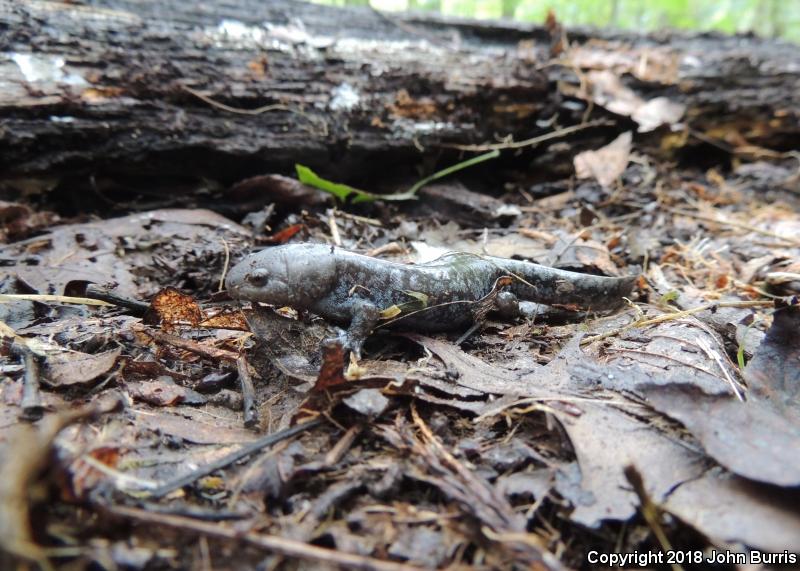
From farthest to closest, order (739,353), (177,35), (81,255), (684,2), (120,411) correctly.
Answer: (684,2) < (177,35) < (81,255) < (739,353) < (120,411)

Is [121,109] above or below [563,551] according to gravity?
above

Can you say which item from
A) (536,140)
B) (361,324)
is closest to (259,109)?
(361,324)

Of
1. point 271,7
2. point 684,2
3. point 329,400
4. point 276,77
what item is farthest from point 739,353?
point 684,2

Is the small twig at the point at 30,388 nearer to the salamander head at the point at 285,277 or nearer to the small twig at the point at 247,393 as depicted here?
the small twig at the point at 247,393

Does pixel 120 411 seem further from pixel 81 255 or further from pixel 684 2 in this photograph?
pixel 684 2

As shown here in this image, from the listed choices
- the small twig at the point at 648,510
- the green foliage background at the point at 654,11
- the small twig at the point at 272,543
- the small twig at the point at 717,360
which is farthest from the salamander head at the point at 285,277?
the green foliage background at the point at 654,11

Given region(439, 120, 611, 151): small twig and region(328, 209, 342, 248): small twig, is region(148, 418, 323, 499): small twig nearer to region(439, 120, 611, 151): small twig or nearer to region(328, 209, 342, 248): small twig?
region(328, 209, 342, 248): small twig
